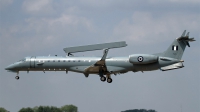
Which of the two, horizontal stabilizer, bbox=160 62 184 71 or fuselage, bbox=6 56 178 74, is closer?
horizontal stabilizer, bbox=160 62 184 71

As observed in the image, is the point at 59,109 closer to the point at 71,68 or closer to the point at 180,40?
the point at 71,68

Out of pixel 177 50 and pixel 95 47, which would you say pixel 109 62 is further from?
pixel 177 50

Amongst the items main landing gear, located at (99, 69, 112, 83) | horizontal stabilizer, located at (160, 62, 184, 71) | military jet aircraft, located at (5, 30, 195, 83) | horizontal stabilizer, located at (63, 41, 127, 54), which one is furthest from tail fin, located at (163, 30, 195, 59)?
main landing gear, located at (99, 69, 112, 83)

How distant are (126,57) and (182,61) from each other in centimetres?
955

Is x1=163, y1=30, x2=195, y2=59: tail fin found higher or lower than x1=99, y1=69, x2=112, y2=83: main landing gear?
higher

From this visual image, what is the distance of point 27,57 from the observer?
6880 inches

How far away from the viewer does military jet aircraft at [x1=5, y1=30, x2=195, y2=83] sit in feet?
557

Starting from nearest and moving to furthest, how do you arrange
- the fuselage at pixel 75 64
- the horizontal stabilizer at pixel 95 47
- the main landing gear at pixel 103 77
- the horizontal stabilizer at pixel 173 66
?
the horizontal stabilizer at pixel 173 66 < the fuselage at pixel 75 64 < the main landing gear at pixel 103 77 < the horizontal stabilizer at pixel 95 47

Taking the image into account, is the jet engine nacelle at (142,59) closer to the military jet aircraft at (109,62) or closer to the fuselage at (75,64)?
the military jet aircraft at (109,62)

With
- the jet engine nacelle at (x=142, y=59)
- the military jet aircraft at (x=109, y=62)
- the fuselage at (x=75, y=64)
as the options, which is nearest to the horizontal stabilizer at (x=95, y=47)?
the military jet aircraft at (x=109, y=62)

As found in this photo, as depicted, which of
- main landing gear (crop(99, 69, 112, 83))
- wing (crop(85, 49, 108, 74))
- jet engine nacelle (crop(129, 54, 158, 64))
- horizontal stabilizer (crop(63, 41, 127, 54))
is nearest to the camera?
wing (crop(85, 49, 108, 74))

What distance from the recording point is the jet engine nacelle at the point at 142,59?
16888 cm

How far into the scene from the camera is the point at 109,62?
6737 inches

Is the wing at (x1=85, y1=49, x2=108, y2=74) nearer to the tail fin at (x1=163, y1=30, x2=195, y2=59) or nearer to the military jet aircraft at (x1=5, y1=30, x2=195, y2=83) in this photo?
the military jet aircraft at (x1=5, y1=30, x2=195, y2=83)
